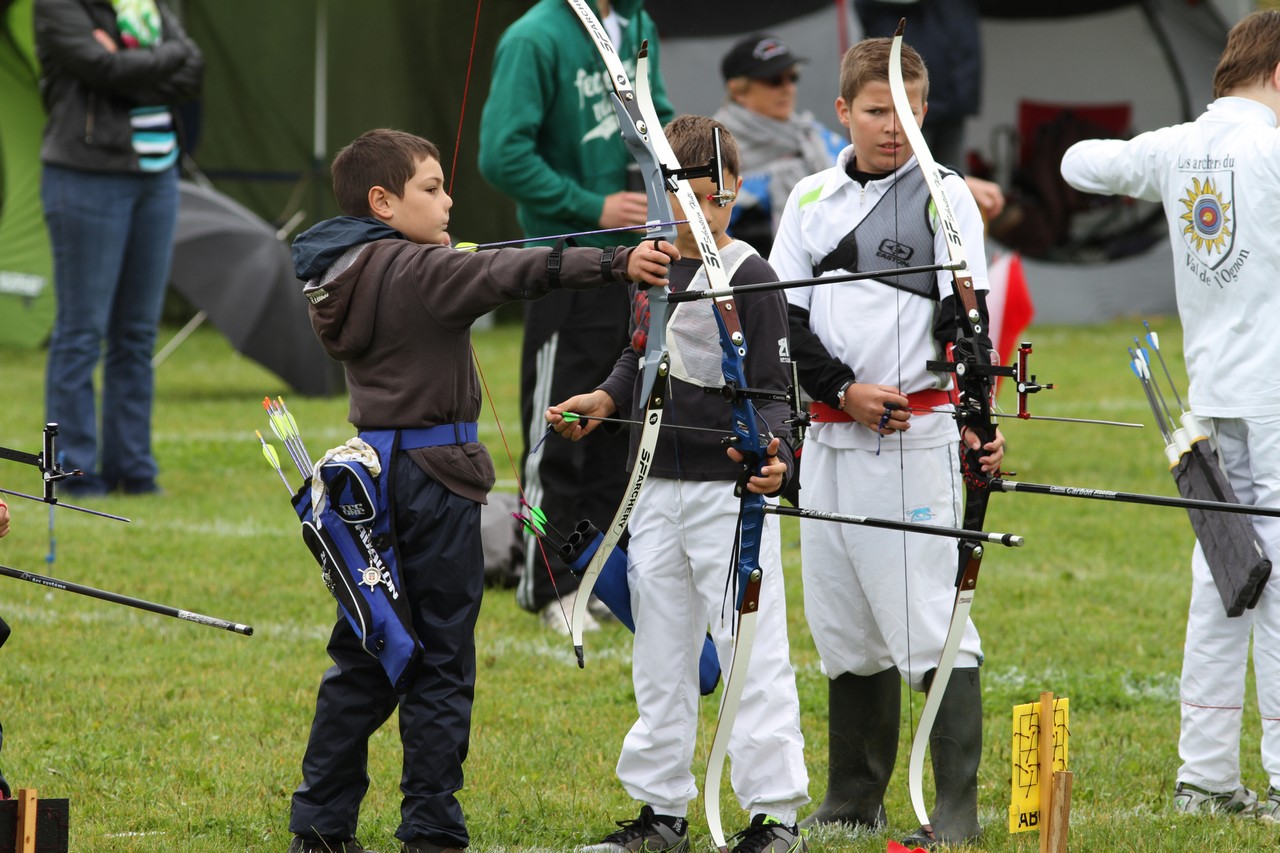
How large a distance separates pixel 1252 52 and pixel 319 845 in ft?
9.14

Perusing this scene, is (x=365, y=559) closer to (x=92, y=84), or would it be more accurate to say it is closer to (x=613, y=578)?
(x=613, y=578)

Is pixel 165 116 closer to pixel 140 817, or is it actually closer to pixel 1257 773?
pixel 140 817

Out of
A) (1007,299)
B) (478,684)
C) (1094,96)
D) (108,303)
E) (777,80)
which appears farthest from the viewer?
(1094,96)

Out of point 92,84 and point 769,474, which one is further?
point 92,84

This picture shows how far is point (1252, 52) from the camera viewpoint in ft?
12.6

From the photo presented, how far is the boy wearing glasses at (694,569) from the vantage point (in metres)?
3.48

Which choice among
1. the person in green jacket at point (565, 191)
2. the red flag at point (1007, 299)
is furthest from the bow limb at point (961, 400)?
the red flag at point (1007, 299)

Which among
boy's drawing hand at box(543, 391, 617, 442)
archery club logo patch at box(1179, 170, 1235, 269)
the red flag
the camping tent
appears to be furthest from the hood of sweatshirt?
the camping tent

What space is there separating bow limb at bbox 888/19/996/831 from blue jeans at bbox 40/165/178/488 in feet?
15.1

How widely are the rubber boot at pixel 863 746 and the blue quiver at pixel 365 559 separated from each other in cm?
108

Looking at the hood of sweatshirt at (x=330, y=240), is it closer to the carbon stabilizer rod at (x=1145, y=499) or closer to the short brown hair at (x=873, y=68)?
the short brown hair at (x=873, y=68)

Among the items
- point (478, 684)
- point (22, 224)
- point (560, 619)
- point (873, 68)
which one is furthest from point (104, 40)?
point (22, 224)

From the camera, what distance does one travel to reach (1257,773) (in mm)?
4168

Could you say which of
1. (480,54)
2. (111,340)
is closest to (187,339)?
(480,54)
